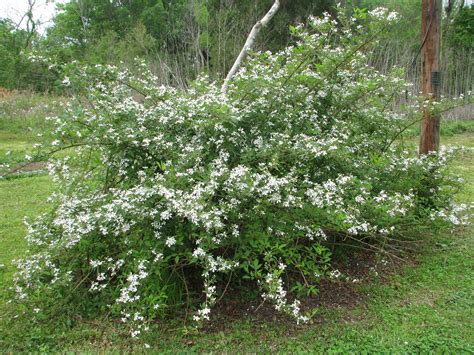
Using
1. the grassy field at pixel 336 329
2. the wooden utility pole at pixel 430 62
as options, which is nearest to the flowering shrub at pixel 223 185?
the grassy field at pixel 336 329

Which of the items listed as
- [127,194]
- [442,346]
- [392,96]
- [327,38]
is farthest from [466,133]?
[127,194]

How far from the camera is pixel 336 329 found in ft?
9.70

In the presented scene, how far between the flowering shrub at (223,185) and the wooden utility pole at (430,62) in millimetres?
762

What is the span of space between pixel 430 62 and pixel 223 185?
3490mm

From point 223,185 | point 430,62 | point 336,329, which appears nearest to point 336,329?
point 336,329

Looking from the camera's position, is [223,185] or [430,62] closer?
[223,185]

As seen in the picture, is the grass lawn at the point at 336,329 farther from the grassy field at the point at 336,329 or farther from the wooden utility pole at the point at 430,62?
the wooden utility pole at the point at 430,62

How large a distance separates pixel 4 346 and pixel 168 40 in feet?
55.9

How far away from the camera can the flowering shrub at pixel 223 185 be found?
9.20 feet

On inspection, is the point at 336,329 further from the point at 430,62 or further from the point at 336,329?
the point at 430,62

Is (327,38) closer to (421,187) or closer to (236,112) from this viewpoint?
(236,112)

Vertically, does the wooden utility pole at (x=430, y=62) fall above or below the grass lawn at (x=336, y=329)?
above

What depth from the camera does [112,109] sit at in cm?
349

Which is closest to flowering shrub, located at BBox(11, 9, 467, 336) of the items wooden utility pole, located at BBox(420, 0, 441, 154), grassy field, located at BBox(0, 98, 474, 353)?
grassy field, located at BBox(0, 98, 474, 353)
